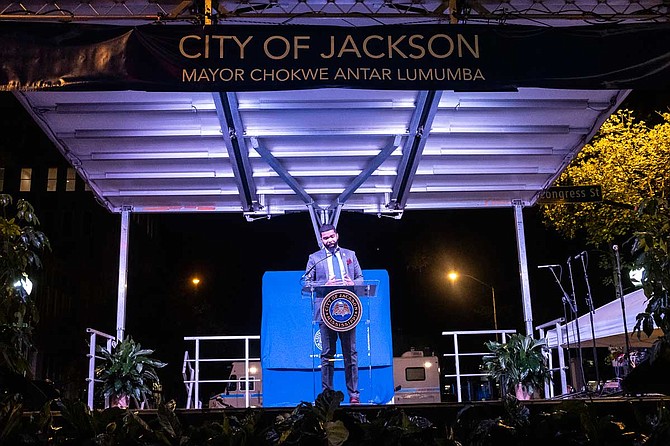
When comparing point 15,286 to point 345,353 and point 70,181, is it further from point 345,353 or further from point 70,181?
point 70,181

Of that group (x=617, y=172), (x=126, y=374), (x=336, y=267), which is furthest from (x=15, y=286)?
(x=617, y=172)

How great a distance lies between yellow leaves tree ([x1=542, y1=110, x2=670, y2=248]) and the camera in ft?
63.3

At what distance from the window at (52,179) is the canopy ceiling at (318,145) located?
3898 centimetres

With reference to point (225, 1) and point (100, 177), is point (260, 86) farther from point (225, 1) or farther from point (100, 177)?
point (100, 177)

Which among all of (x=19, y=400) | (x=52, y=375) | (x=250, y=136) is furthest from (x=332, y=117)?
(x=52, y=375)

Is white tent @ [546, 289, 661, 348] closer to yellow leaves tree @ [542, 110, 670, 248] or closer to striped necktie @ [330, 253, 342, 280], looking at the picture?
striped necktie @ [330, 253, 342, 280]

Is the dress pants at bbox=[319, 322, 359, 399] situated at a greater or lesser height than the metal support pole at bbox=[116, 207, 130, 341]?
lesser

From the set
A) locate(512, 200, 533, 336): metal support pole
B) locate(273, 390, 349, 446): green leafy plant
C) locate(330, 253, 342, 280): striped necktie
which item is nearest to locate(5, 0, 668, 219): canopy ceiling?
locate(512, 200, 533, 336): metal support pole

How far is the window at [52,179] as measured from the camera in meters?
48.1

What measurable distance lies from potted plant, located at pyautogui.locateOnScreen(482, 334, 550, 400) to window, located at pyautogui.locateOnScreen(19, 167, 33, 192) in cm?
4306

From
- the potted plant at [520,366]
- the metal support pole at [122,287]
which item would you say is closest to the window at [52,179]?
the metal support pole at [122,287]

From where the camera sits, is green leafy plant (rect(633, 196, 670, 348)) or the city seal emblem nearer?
green leafy plant (rect(633, 196, 670, 348))

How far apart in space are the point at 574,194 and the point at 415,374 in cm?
787

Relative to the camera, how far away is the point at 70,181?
48406mm
